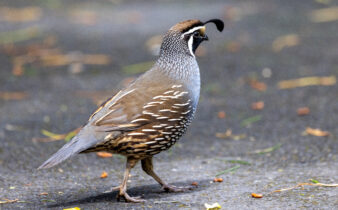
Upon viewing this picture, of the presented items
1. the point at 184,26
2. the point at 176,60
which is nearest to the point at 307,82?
the point at 184,26

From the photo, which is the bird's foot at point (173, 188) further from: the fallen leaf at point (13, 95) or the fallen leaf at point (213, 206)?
the fallen leaf at point (13, 95)

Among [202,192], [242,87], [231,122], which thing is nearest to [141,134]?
[202,192]

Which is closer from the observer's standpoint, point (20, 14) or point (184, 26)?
point (184, 26)

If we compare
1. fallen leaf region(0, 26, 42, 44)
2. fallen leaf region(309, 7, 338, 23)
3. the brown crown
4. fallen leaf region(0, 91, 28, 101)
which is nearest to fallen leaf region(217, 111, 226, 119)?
A: the brown crown

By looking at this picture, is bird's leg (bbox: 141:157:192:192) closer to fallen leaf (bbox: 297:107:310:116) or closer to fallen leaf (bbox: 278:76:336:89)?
fallen leaf (bbox: 297:107:310:116)

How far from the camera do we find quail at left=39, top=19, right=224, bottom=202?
15.0 ft

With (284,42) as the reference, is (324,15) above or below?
above

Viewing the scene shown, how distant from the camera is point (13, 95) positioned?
27.0ft

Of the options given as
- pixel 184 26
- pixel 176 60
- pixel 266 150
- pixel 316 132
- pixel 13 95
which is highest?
pixel 184 26

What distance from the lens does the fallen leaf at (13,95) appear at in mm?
Answer: 8094

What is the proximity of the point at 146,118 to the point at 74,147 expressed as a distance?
0.62 m

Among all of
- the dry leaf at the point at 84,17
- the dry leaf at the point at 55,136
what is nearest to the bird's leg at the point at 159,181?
the dry leaf at the point at 55,136

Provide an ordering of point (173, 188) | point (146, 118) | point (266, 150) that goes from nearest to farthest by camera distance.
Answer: point (146, 118), point (173, 188), point (266, 150)

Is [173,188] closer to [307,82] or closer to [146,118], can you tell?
[146,118]
